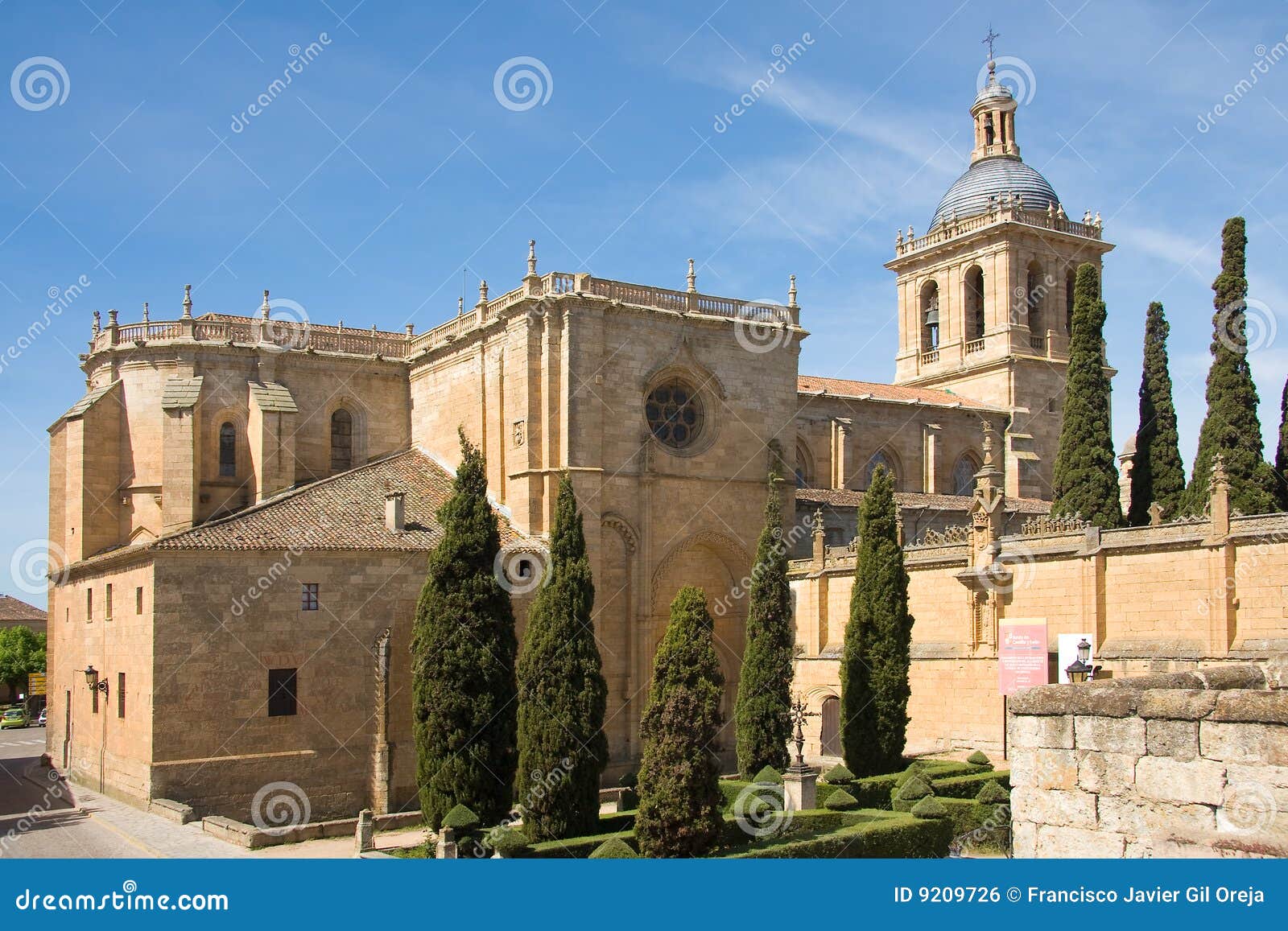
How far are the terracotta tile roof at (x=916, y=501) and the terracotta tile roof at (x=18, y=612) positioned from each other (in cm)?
5677

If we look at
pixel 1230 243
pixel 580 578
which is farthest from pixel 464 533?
pixel 1230 243

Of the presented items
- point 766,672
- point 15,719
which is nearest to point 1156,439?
point 766,672

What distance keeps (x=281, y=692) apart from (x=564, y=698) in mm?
6647

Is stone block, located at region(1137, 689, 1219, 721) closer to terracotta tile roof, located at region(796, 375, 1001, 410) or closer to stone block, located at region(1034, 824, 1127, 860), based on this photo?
stone block, located at region(1034, 824, 1127, 860)

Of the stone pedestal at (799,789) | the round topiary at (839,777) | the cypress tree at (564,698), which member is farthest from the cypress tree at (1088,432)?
the cypress tree at (564,698)

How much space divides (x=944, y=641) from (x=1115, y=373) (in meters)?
21.3

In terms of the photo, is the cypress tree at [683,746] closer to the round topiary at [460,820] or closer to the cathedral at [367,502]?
the round topiary at [460,820]

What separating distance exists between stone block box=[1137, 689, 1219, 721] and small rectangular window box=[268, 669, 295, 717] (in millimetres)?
20887

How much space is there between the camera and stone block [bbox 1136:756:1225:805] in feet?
19.1

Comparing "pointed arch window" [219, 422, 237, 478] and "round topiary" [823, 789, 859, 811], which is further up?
"pointed arch window" [219, 422, 237, 478]

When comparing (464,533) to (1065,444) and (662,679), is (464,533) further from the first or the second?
(1065,444)

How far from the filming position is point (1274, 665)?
7438 millimetres

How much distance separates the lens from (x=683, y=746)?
17.0 metres

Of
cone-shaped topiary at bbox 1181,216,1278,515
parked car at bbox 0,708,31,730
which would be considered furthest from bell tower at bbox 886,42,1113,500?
parked car at bbox 0,708,31,730
